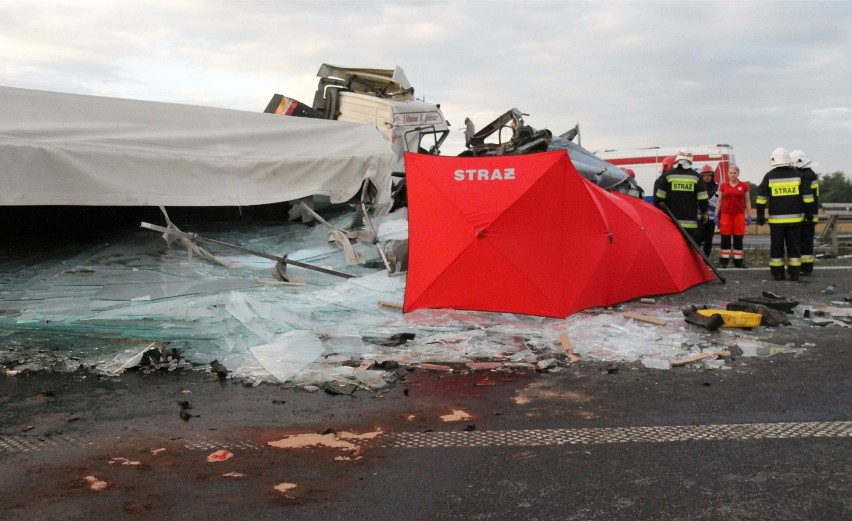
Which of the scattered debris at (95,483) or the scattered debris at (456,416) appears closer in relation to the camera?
the scattered debris at (95,483)

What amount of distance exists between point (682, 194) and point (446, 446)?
7.67 meters

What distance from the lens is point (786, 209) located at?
9719mm

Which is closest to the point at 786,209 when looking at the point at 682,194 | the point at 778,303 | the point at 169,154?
the point at 682,194

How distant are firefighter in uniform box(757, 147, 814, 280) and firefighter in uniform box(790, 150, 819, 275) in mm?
120

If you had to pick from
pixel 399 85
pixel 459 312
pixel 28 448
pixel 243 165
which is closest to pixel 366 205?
pixel 243 165

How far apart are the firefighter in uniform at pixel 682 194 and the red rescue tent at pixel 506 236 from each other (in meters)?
3.34

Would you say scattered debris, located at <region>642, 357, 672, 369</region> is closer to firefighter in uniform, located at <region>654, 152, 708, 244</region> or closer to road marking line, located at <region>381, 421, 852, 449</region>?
road marking line, located at <region>381, 421, 852, 449</region>

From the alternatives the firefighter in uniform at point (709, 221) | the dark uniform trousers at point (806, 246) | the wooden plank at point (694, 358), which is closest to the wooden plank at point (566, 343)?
the wooden plank at point (694, 358)

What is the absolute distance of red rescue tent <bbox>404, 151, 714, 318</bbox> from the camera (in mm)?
6672

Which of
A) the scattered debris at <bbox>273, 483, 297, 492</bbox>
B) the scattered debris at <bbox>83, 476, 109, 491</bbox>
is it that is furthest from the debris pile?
the scattered debris at <bbox>273, 483, 297, 492</bbox>

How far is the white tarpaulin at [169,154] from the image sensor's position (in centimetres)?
689

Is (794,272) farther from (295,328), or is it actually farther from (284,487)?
(284,487)

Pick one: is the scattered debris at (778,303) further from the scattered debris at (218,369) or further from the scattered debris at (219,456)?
the scattered debris at (219,456)

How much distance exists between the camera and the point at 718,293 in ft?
28.9
